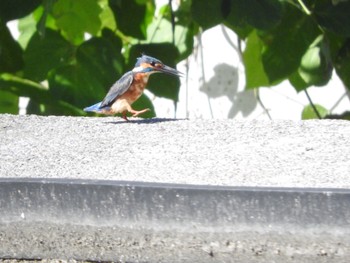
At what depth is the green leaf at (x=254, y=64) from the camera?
3.17 meters

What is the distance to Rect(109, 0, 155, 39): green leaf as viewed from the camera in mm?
3028

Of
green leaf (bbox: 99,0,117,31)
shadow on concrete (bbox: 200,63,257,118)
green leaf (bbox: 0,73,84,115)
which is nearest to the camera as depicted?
green leaf (bbox: 0,73,84,115)

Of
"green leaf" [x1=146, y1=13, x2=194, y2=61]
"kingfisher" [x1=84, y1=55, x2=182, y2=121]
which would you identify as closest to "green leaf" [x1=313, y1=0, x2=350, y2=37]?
"green leaf" [x1=146, y1=13, x2=194, y2=61]

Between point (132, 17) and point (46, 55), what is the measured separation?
0.26 meters

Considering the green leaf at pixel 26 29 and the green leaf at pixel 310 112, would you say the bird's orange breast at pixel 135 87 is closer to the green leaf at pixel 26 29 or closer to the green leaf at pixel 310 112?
the green leaf at pixel 26 29

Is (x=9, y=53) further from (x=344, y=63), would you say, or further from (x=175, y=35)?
(x=344, y=63)

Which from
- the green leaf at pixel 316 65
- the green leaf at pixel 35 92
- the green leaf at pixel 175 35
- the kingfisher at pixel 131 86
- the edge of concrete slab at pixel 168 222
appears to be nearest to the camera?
the edge of concrete slab at pixel 168 222

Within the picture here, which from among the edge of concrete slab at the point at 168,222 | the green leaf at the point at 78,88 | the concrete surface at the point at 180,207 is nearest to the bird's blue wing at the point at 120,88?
the concrete surface at the point at 180,207

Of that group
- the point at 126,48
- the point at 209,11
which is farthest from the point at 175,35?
the point at 209,11

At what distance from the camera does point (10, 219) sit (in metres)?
1.32

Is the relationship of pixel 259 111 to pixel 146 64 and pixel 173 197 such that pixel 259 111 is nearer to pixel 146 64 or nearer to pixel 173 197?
pixel 146 64

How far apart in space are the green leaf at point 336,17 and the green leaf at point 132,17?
50 centimetres

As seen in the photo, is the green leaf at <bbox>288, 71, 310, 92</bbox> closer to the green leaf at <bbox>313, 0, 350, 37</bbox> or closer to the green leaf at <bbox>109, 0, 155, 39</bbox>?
the green leaf at <bbox>313, 0, 350, 37</bbox>

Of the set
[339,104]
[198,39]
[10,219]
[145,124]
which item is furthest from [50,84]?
[10,219]
